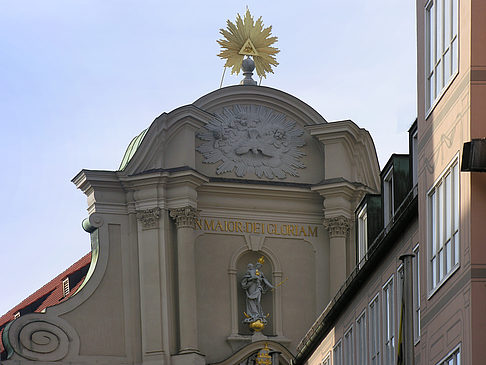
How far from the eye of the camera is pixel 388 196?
28859 mm

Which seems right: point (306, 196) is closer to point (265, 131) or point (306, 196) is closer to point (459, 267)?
point (265, 131)

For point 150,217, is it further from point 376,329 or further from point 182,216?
point 376,329

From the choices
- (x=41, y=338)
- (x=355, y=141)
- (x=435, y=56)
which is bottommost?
(x=435, y=56)

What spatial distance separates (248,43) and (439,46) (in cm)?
2570

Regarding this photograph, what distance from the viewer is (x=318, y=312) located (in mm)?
46281

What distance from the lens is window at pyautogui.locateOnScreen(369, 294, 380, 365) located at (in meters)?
27.9

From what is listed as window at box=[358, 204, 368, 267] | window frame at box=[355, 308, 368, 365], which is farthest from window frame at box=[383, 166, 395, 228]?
window frame at box=[355, 308, 368, 365]

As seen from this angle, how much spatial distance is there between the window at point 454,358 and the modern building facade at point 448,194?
0.04 ft

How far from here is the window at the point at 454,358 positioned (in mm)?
21011

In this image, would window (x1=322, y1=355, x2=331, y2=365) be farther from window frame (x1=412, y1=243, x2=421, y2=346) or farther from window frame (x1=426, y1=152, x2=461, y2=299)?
window frame (x1=426, y1=152, x2=461, y2=299)

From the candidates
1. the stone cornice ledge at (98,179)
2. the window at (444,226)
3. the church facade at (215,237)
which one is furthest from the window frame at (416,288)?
the stone cornice ledge at (98,179)

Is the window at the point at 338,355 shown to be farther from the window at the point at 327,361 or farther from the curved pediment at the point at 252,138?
the curved pediment at the point at 252,138

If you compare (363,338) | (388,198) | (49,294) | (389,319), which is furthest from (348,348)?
(49,294)

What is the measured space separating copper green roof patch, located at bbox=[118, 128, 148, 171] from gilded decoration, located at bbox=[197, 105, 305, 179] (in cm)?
159
